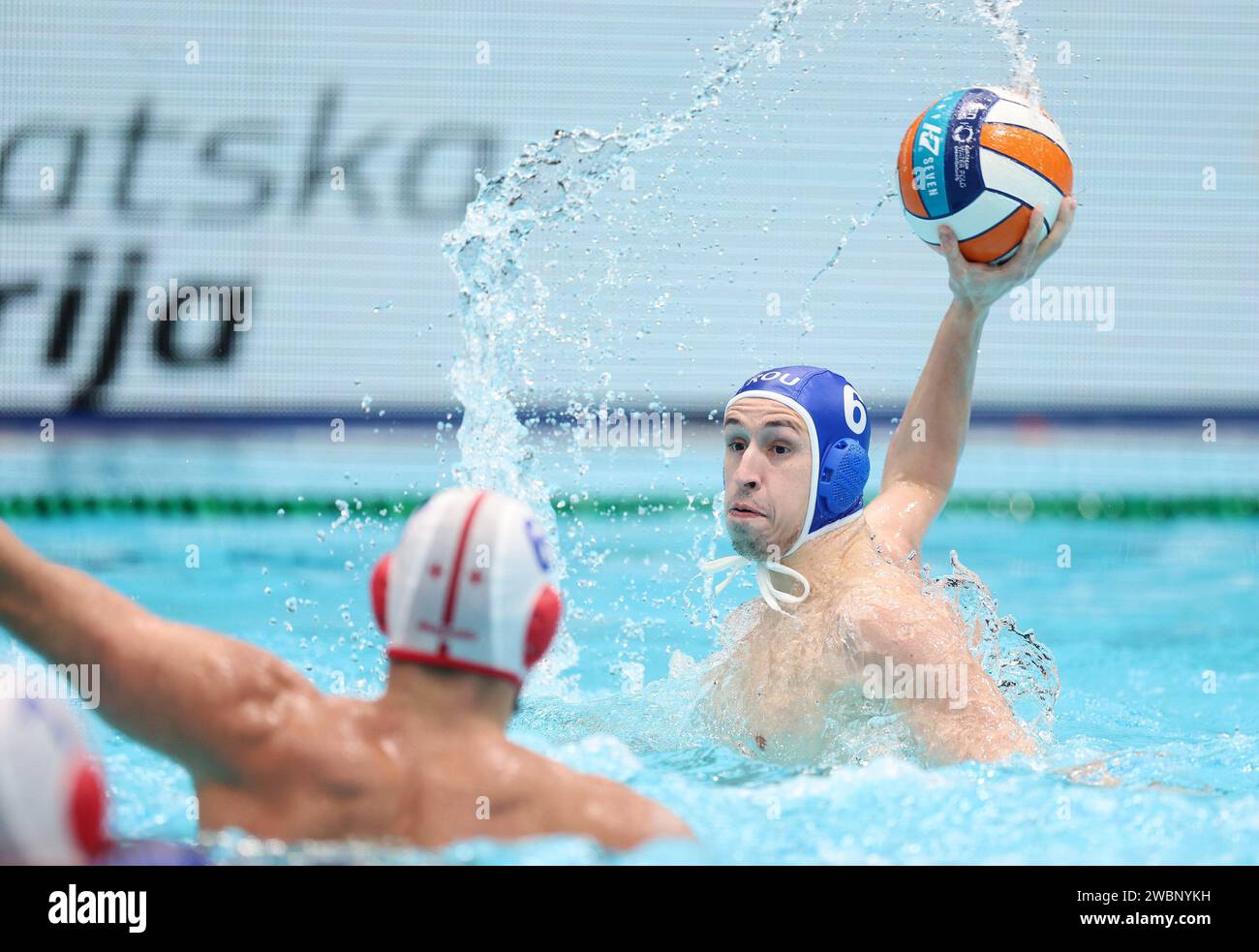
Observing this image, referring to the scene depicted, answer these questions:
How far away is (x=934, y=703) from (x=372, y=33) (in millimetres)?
7362

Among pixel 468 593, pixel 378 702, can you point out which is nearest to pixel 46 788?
pixel 378 702

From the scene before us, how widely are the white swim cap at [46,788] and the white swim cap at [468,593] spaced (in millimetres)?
401

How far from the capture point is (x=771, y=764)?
3098 millimetres

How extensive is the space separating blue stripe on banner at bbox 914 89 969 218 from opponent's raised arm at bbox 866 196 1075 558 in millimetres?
64

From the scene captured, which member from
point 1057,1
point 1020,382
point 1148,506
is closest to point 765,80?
point 1057,1

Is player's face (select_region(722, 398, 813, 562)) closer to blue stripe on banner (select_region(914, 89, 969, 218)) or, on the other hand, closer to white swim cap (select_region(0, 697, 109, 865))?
blue stripe on banner (select_region(914, 89, 969, 218))

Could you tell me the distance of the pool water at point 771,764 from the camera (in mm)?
2398

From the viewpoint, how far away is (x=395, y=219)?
8547 millimetres

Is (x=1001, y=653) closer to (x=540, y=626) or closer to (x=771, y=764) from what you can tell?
(x=771, y=764)

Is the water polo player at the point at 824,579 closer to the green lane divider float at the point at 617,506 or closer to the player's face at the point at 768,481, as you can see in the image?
the player's face at the point at 768,481

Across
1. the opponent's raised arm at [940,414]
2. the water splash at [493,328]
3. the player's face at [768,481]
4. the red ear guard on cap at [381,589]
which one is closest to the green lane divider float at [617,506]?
the water splash at [493,328]

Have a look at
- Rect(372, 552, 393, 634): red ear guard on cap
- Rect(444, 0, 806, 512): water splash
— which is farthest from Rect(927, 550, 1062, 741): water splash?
Rect(372, 552, 393, 634): red ear guard on cap

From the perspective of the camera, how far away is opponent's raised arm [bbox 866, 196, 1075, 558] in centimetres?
326
